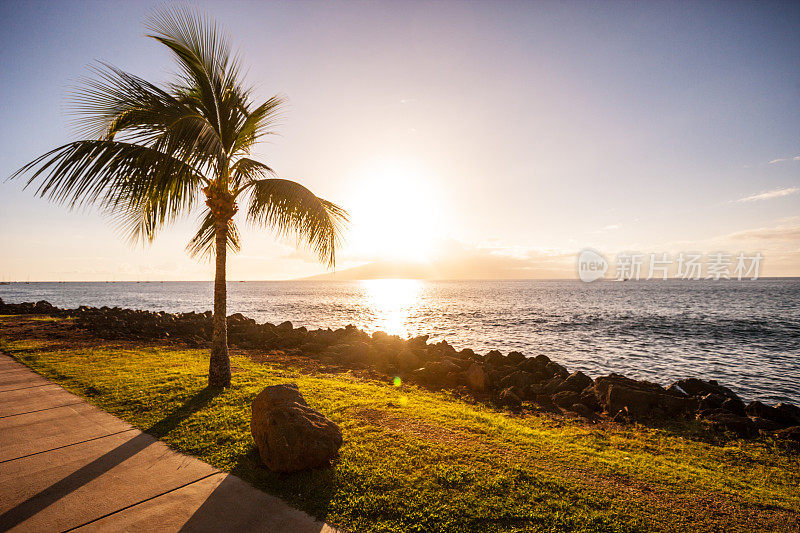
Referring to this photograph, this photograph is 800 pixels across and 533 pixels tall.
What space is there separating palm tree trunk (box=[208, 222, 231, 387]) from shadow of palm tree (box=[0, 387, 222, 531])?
1.59 m

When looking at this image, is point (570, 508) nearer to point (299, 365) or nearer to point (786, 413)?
point (786, 413)

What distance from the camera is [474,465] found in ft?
17.3

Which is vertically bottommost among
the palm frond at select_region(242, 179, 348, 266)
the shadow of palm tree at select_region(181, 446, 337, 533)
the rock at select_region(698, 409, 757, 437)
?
the shadow of palm tree at select_region(181, 446, 337, 533)

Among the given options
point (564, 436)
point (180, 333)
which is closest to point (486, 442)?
point (564, 436)

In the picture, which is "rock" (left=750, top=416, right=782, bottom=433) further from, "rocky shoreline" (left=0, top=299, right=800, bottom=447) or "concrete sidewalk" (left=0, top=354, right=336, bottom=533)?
"concrete sidewalk" (left=0, top=354, right=336, bottom=533)

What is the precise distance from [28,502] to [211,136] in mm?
5879

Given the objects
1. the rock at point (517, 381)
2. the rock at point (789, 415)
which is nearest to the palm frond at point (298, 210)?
the rock at point (517, 381)

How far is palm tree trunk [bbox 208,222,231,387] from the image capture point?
340 inches

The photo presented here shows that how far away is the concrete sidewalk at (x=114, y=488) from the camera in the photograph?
3.73 meters

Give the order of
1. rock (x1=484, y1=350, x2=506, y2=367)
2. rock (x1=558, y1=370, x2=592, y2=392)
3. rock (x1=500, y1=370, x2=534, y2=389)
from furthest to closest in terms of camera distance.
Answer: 1. rock (x1=484, y1=350, x2=506, y2=367)
2. rock (x1=500, y1=370, x2=534, y2=389)
3. rock (x1=558, y1=370, x2=592, y2=392)

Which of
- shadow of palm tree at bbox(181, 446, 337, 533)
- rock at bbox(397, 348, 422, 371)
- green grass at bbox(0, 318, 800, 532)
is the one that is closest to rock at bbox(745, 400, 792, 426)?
green grass at bbox(0, 318, 800, 532)

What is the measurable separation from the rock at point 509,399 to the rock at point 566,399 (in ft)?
3.47

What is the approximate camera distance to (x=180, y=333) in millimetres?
20094

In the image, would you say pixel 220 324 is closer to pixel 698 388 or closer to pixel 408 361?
pixel 408 361
